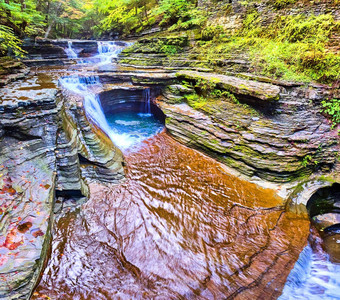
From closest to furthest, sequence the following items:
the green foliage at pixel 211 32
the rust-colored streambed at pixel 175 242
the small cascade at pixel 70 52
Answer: the rust-colored streambed at pixel 175 242, the green foliage at pixel 211 32, the small cascade at pixel 70 52

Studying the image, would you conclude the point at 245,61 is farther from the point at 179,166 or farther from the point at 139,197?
the point at 139,197

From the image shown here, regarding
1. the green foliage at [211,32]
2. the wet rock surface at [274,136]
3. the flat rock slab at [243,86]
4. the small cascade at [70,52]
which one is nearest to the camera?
the wet rock surface at [274,136]

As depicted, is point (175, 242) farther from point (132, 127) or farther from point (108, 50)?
point (108, 50)

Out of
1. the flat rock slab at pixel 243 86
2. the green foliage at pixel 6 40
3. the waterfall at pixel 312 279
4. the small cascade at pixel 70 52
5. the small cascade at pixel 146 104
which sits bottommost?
the waterfall at pixel 312 279

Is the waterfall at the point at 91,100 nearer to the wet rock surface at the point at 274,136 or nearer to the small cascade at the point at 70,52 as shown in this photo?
the wet rock surface at the point at 274,136

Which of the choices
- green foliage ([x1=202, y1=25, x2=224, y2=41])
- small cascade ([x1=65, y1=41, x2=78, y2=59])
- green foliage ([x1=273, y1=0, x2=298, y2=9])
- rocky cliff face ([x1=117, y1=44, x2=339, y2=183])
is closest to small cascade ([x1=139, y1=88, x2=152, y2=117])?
rocky cliff face ([x1=117, y1=44, x2=339, y2=183])

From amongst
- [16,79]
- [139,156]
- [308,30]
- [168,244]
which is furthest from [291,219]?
[16,79]

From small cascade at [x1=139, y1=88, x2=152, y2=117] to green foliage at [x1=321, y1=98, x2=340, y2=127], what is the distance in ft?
22.2

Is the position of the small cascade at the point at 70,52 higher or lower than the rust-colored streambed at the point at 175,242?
higher

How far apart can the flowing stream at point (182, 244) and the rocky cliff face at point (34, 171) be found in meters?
0.44

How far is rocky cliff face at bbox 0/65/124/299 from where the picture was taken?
9.30 feet

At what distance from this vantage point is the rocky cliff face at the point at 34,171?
2836 mm

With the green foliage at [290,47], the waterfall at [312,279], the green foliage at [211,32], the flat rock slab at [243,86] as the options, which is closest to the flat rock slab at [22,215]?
the waterfall at [312,279]

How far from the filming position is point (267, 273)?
3291 mm
